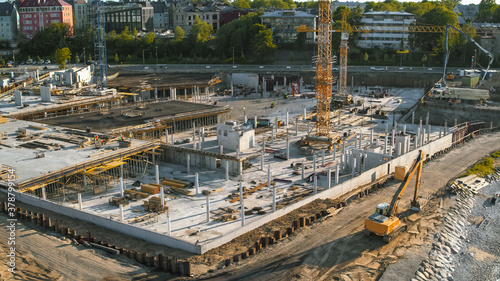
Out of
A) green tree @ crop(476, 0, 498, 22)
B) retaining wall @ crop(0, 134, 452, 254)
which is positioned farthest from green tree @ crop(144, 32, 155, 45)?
retaining wall @ crop(0, 134, 452, 254)

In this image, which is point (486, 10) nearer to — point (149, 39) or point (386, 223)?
point (149, 39)

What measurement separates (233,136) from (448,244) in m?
18.1

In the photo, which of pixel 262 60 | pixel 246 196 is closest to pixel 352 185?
pixel 246 196

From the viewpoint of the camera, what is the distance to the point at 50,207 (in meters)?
27.1

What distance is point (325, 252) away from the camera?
23.0 metres

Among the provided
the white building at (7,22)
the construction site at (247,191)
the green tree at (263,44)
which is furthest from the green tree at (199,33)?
the construction site at (247,191)

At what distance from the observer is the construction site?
22328 millimetres

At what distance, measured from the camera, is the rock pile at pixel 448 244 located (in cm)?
2192

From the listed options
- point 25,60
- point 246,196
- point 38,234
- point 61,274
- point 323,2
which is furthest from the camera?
point 25,60

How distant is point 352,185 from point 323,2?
1728 cm

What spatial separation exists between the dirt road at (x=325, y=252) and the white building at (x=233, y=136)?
38.8 feet

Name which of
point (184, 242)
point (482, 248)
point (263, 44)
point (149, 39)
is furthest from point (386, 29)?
point (184, 242)

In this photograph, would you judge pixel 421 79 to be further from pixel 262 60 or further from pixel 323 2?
pixel 323 2

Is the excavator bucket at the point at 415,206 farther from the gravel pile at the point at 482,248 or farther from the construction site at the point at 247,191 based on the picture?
the gravel pile at the point at 482,248
